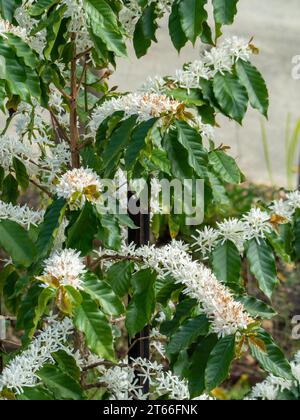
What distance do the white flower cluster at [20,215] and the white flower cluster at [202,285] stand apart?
0.25 metres

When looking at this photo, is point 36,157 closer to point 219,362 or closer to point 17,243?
point 17,243

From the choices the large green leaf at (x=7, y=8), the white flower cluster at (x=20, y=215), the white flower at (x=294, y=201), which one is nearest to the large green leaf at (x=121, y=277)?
the white flower cluster at (x=20, y=215)

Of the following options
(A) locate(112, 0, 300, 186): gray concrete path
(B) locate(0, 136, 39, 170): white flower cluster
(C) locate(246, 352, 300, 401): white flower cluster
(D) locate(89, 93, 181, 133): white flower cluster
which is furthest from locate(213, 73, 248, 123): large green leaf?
(A) locate(112, 0, 300, 186): gray concrete path

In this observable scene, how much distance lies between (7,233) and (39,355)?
309 millimetres

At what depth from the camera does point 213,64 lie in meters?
2.49

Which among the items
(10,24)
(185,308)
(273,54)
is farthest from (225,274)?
(273,54)

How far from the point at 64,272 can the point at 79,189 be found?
0.22 meters

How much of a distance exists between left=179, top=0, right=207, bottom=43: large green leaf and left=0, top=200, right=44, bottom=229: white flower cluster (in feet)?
2.09

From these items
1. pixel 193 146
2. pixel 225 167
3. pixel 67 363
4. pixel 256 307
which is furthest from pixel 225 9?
pixel 67 363

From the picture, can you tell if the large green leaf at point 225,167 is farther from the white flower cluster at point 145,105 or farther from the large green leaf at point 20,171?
the large green leaf at point 20,171

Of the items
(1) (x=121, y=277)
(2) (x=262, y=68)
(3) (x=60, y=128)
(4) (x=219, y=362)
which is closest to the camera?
(4) (x=219, y=362)

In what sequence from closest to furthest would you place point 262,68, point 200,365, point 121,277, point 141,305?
point 200,365 → point 141,305 → point 121,277 → point 262,68

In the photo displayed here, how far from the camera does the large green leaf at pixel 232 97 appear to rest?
2422 millimetres

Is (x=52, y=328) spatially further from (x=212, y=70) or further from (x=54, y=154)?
(x=212, y=70)
